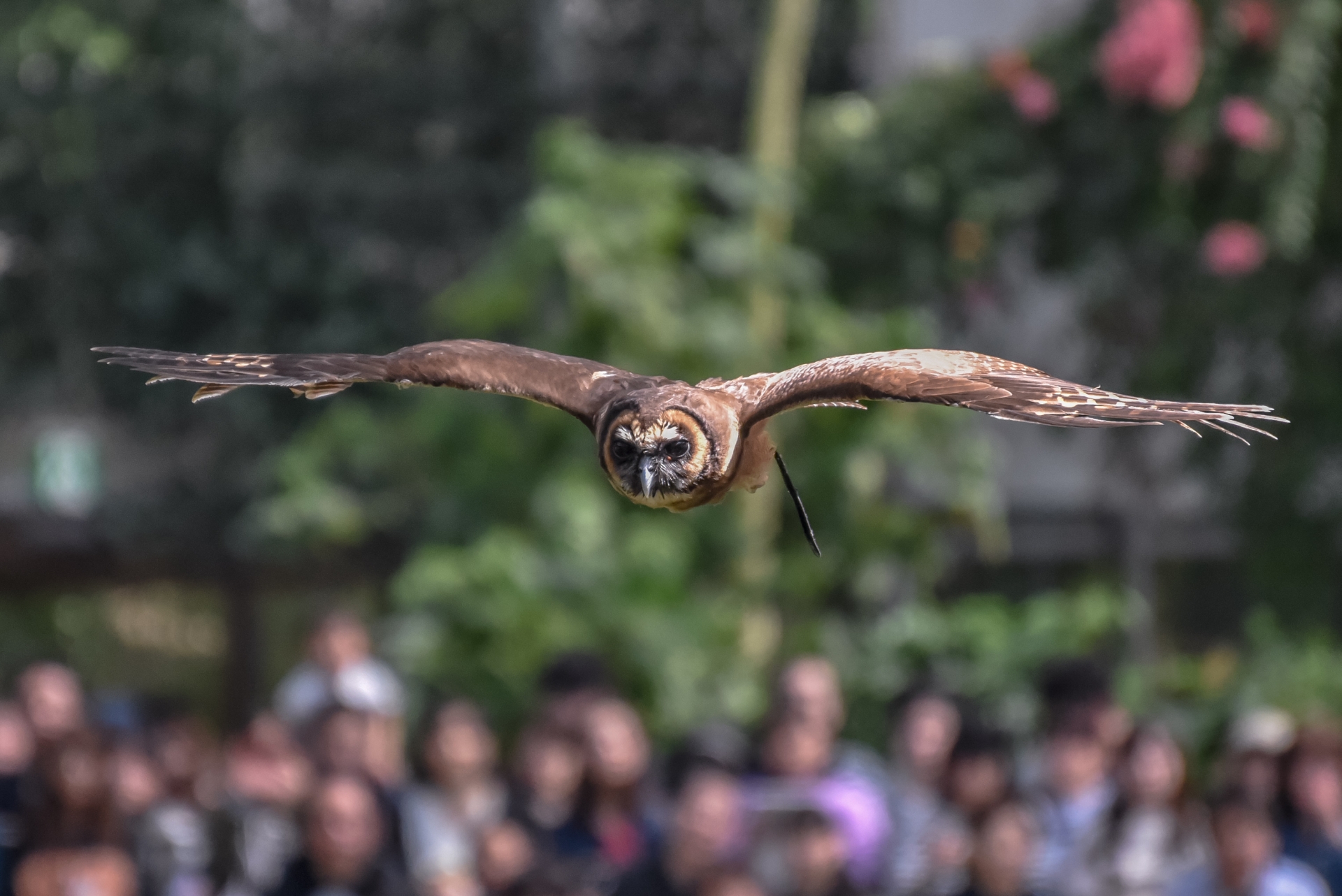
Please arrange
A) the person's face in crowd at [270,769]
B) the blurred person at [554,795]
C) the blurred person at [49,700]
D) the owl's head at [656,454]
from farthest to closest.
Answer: the blurred person at [49,700]
the person's face in crowd at [270,769]
the blurred person at [554,795]
the owl's head at [656,454]

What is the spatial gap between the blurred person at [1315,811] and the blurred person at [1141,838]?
0.69ft

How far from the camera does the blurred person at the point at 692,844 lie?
394cm

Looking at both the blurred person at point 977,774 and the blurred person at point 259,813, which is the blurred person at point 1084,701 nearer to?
the blurred person at point 977,774

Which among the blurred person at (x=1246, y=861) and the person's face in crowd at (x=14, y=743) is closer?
the blurred person at (x=1246, y=861)

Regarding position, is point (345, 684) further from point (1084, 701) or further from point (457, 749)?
point (1084, 701)

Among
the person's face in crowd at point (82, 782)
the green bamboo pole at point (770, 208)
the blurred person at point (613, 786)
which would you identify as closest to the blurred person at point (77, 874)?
the person's face in crowd at point (82, 782)

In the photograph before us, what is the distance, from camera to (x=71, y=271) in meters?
8.72

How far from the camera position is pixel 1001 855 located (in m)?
3.91

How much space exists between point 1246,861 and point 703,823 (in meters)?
1.16

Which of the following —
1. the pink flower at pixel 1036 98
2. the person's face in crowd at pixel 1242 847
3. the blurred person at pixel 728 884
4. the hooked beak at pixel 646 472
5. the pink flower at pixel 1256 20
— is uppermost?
the pink flower at pixel 1256 20

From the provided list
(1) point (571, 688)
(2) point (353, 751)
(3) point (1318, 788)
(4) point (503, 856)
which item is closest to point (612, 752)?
(4) point (503, 856)

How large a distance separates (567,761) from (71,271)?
5366 mm

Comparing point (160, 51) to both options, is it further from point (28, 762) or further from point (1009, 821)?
point (1009, 821)

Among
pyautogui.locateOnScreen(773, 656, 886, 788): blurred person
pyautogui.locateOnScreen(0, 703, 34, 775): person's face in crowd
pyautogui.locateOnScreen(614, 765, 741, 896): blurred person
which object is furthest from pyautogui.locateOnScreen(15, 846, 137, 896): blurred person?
pyautogui.locateOnScreen(773, 656, 886, 788): blurred person
